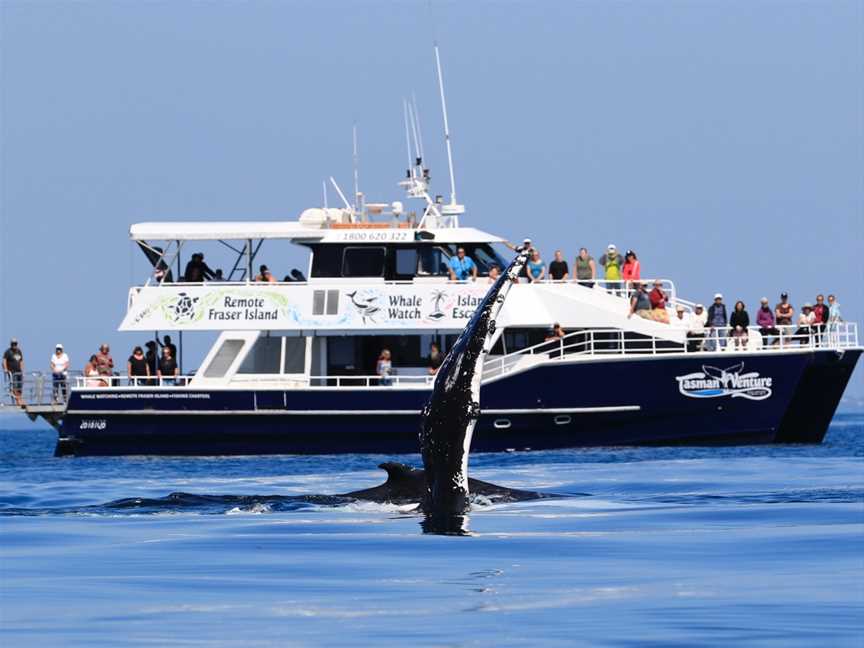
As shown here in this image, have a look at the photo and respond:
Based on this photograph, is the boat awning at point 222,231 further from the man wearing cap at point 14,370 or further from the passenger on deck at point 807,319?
the passenger on deck at point 807,319

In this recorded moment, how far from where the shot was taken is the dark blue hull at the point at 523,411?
35.9 metres

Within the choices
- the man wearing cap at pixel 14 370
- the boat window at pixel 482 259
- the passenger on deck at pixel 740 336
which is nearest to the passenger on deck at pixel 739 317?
the passenger on deck at pixel 740 336

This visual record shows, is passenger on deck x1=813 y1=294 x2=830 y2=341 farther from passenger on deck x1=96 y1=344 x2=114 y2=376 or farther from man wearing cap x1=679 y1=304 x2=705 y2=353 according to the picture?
passenger on deck x1=96 y1=344 x2=114 y2=376

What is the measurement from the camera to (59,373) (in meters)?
38.5

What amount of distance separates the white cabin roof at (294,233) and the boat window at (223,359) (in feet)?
7.34

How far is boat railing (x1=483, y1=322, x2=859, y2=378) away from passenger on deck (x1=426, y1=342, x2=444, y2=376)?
3.41 ft

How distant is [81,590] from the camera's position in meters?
11.2

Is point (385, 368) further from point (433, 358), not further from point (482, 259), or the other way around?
point (482, 259)

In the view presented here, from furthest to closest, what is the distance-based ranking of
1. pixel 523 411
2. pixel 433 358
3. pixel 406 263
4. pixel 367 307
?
pixel 406 263
pixel 367 307
pixel 433 358
pixel 523 411

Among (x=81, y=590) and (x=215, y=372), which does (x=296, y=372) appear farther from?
(x=81, y=590)

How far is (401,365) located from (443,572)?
84.2 feet

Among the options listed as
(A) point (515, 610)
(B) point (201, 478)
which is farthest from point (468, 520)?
(B) point (201, 478)

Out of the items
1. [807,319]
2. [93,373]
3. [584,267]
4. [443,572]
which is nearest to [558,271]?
[584,267]

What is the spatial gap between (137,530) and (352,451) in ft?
68.7
